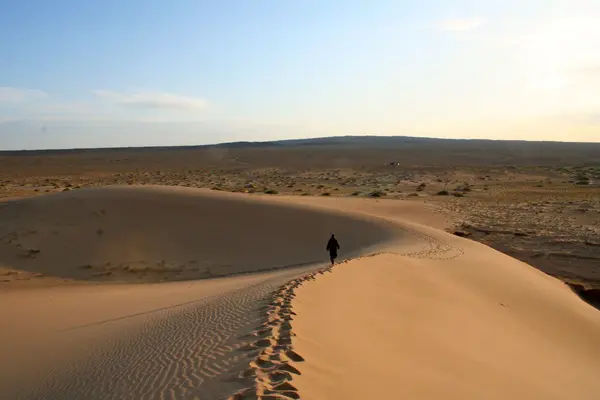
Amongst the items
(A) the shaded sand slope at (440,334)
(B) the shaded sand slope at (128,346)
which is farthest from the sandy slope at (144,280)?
(A) the shaded sand slope at (440,334)

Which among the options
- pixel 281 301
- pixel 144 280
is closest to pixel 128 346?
pixel 281 301

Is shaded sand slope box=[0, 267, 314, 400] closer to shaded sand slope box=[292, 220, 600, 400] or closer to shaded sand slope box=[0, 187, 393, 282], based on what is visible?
shaded sand slope box=[292, 220, 600, 400]

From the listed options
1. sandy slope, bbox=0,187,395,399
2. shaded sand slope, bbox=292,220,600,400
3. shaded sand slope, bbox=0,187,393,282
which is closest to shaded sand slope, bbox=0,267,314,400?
sandy slope, bbox=0,187,395,399

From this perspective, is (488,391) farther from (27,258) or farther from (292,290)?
(27,258)

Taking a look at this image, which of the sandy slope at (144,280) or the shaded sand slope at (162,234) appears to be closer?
the sandy slope at (144,280)

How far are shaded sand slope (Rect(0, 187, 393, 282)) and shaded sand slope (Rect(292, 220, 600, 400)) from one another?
21.5 feet

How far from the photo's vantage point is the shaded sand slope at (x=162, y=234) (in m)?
18.6

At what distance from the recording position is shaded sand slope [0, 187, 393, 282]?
61.1 ft

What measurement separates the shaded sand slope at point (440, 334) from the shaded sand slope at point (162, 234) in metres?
6.54

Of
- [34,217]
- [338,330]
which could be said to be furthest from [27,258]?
[338,330]

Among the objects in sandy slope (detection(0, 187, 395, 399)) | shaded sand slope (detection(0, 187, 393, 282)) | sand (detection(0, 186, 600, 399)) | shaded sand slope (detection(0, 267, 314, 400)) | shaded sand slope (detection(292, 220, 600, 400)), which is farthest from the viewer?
shaded sand slope (detection(0, 187, 393, 282))

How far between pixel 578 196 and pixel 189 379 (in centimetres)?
3717

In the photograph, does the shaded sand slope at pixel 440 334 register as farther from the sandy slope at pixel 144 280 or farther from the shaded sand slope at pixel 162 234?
the shaded sand slope at pixel 162 234

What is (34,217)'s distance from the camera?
21719 millimetres
